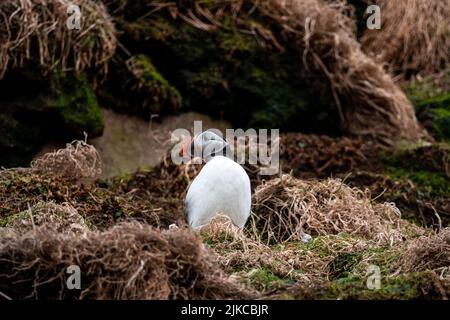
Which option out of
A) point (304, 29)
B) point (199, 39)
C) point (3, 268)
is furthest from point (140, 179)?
point (3, 268)

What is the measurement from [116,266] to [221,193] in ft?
7.22

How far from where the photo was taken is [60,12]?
328 inches

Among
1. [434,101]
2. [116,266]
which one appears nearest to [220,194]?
[116,266]

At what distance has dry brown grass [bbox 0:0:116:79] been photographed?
26.8 feet

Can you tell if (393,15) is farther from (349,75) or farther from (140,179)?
(140,179)

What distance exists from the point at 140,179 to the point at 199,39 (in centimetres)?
238

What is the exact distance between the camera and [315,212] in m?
6.81

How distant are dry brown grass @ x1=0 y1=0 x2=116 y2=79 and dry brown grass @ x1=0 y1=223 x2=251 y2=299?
4064mm

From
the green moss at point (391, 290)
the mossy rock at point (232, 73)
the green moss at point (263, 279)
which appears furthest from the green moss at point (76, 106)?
the green moss at point (391, 290)

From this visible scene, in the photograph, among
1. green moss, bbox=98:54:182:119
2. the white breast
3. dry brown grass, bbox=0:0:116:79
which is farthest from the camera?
green moss, bbox=98:54:182:119

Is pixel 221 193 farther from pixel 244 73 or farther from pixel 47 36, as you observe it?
pixel 244 73

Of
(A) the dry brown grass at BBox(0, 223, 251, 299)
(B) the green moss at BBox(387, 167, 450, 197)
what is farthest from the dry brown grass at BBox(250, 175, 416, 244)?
(A) the dry brown grass at BBox(0, 223, 251, 299)

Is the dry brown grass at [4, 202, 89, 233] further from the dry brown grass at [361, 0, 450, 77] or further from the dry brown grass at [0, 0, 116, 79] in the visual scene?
the dry brown grass at [361, 0, 450, 77]
